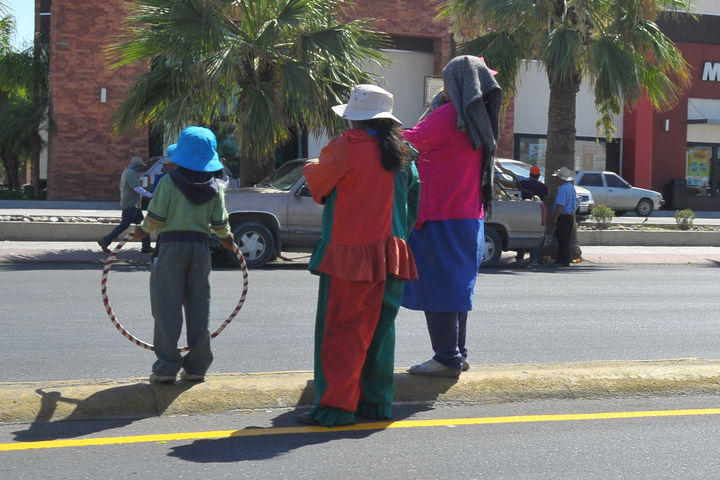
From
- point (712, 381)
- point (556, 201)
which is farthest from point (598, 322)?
point (556, 201)

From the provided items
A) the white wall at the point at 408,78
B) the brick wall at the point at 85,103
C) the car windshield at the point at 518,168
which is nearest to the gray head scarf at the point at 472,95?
the car windshield at the point at 518,168

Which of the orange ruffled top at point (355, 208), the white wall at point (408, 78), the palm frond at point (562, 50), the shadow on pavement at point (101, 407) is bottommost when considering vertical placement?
the shadow on pavement at point (101, 407)

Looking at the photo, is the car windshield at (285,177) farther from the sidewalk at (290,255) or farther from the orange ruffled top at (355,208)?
the orange ruffled top at (355,208)

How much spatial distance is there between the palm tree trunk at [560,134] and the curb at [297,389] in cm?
1203

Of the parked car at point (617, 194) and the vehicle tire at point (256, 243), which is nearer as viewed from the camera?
the vehicle tire at point (256, 243)

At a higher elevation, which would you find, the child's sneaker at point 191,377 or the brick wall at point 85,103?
the brick wall at point 85,103

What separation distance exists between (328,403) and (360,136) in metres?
1.42

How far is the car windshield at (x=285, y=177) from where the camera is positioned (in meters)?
15.9

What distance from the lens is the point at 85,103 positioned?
29.0m

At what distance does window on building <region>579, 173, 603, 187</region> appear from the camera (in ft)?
101

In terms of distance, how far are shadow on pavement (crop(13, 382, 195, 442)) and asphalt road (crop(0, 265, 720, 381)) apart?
122cm

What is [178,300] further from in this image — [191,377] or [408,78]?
[408,78]

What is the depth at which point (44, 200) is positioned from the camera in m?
29.8

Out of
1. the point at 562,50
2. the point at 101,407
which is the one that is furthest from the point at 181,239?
the point at 562,50
